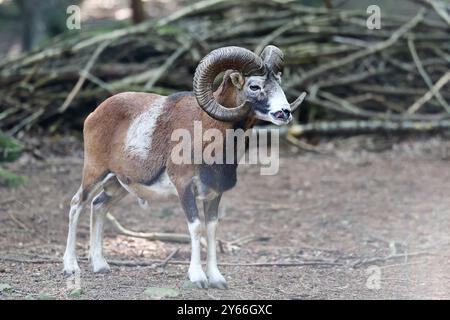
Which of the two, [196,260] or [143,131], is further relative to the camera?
[143,131]

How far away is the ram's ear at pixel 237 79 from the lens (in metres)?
7.41

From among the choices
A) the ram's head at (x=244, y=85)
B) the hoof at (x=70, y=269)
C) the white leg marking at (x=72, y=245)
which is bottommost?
the hoof at (x=70, y=269)

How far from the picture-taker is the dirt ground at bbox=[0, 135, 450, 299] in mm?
7883

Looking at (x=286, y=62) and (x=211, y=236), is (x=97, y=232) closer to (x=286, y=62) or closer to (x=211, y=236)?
(x=211, y=236)

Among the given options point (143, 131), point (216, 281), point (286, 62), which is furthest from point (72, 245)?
point (286, 62)

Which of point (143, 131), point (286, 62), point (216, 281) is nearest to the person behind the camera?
point (216, 281)

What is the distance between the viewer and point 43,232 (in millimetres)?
10023

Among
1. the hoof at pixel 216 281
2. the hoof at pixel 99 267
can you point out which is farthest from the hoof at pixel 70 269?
the hoof at pixel 216 281

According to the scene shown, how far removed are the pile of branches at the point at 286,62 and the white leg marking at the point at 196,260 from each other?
19.7 ft

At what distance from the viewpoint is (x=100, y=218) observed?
26.8 feet

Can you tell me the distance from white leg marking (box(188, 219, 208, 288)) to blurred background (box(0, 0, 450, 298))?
2081 millimetres

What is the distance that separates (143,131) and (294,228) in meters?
3.44

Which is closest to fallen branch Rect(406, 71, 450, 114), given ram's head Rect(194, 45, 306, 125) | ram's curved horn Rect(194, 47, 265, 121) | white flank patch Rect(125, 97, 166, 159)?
white flank patch Rect(125, 97, 166, 159)

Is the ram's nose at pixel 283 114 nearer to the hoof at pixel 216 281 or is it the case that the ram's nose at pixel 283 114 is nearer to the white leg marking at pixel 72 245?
the hoof at pixel 216 281
